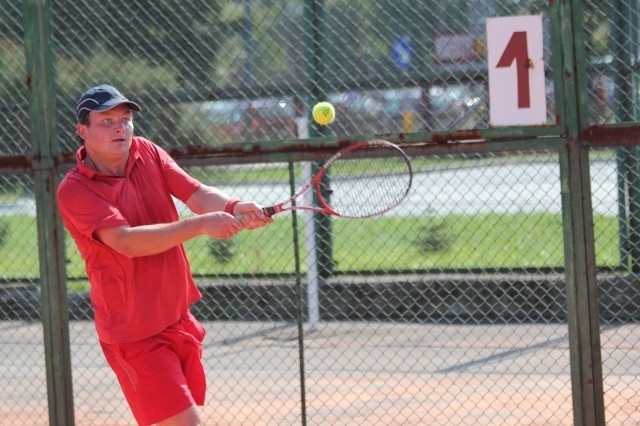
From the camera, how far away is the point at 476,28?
28.5 feet

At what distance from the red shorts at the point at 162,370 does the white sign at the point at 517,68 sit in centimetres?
182

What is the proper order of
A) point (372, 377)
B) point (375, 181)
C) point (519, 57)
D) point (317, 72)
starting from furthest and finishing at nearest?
1. point (317, 72)
2. point (372, 377)
3. point (375, 181)
4. point (519, 57)

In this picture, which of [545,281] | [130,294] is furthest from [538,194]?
[130,294]

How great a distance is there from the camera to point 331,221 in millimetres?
9461

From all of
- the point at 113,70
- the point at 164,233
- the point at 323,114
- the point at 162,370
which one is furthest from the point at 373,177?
the point at 113,70

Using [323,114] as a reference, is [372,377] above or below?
below

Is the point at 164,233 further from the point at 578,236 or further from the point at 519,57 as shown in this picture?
the point at 578,236

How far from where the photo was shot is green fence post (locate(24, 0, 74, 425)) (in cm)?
603

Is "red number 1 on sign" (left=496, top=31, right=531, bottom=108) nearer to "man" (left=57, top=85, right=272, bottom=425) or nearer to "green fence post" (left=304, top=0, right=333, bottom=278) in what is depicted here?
"man" (left=57, top=85, right=272, bottom=425)

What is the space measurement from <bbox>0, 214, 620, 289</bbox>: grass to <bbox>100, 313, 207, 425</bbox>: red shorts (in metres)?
5.09

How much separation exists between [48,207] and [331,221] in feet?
12.4

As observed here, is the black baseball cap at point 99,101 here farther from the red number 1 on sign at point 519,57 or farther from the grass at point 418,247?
the grass at point 418,247

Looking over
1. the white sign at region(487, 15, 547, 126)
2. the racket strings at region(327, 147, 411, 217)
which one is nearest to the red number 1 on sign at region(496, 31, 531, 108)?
the white sign at region(487, 15, 547, 126)

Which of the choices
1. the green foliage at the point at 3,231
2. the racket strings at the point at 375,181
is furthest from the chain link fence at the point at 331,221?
the racket strings at the point at 375,181
